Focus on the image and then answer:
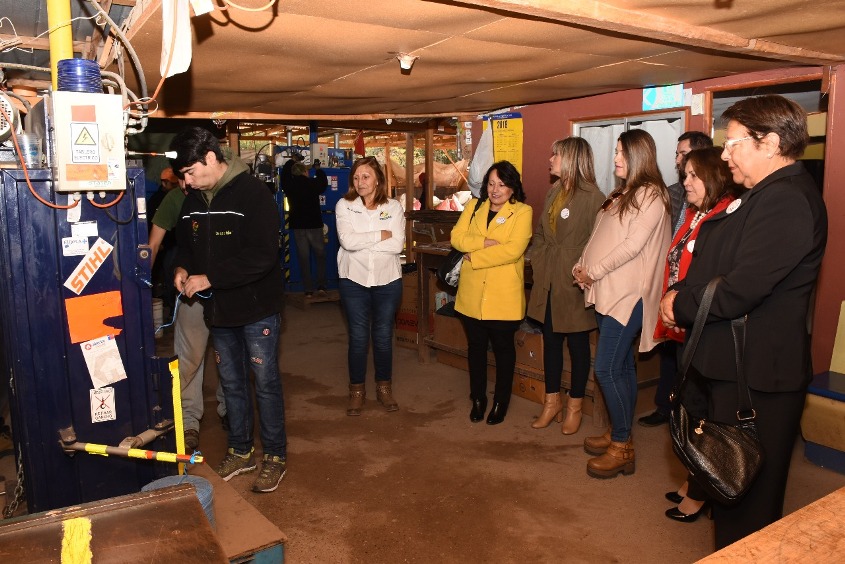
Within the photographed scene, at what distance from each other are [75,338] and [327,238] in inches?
244

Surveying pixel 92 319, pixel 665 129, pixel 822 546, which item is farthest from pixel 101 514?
pixel 665 129

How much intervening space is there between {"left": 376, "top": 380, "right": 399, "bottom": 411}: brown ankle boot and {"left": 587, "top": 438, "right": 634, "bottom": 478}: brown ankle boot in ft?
4.76

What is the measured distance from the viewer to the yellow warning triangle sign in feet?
7.59

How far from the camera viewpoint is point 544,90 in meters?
4.71

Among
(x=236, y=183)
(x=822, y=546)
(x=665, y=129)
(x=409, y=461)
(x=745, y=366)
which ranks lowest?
(x=409, y=461)

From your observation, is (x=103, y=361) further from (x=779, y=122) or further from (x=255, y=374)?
(x=779, y=122)

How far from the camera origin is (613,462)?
3.52m

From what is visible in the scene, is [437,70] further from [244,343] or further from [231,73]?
[244,343]

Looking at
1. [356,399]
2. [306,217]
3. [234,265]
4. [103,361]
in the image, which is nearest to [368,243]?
[356,399]

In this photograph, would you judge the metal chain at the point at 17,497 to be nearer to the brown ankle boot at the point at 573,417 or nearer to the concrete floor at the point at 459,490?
the concrete floor at the point at 459,490

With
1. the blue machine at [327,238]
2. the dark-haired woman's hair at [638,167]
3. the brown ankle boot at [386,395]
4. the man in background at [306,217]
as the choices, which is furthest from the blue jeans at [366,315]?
the blue machine at [327,238]

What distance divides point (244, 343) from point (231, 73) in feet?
4.86

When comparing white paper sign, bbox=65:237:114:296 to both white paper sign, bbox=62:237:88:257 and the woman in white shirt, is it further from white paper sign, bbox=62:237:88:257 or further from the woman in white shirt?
the woman in white shirt

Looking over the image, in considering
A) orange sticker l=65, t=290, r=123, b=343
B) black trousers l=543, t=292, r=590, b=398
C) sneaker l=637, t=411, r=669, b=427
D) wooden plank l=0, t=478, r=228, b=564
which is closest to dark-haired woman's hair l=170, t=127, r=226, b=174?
orange sticker l=65, t=290, r=123, b=343
